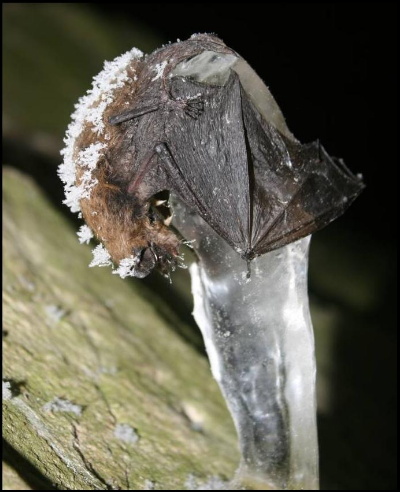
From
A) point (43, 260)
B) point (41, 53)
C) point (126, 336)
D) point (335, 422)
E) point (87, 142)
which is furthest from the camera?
point (41, 53)

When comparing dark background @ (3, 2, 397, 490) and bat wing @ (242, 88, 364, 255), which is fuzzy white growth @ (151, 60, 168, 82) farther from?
dark background @ (3, 2, 397, 490)

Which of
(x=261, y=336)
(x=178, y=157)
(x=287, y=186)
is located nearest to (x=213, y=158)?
(x=178, y=157)

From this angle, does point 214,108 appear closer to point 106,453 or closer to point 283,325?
point 283,325

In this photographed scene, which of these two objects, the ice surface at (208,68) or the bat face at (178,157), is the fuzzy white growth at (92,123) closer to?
the bat face at (178,157)

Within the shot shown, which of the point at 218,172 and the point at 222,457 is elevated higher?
the point at 218,172

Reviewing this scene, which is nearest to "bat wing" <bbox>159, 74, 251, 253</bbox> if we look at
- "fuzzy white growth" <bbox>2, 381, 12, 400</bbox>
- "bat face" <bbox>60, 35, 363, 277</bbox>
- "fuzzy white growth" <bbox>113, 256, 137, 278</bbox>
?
"bat face" <bbox>60, 35, 363, 277</bbox>

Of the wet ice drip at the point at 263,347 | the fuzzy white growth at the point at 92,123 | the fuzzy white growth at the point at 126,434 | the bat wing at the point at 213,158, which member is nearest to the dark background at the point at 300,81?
the wet ice drip at the point at 263,347

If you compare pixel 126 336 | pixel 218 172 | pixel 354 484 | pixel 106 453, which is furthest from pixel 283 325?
pixel 354 484
